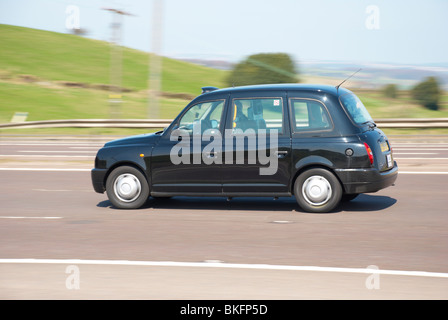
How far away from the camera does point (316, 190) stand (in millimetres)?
8680

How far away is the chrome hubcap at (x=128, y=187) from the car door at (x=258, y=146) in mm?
1417

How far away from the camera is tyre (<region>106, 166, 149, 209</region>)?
370 inches

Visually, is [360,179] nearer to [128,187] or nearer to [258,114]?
[258,114]

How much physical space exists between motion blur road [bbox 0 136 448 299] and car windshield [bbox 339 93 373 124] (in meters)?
1.32

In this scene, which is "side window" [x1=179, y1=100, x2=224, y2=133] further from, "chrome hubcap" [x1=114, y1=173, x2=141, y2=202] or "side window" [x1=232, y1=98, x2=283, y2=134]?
"chrome hubcap" [x1=114, y1=173, x2=141, y2=202]

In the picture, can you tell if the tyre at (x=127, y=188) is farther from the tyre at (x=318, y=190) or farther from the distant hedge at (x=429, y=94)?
the distant hedge at (x=429, y=94)

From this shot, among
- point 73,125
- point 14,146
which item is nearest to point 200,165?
point 14,146

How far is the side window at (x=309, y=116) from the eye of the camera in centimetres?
868

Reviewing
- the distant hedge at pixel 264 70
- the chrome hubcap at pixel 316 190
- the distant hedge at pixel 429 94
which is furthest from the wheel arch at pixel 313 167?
the distant hedge at pixel 264 70

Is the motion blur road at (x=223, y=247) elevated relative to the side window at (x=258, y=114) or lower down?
lower down

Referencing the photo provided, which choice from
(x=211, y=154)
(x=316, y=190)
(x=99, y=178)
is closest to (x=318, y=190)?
(x=316, y=190)
